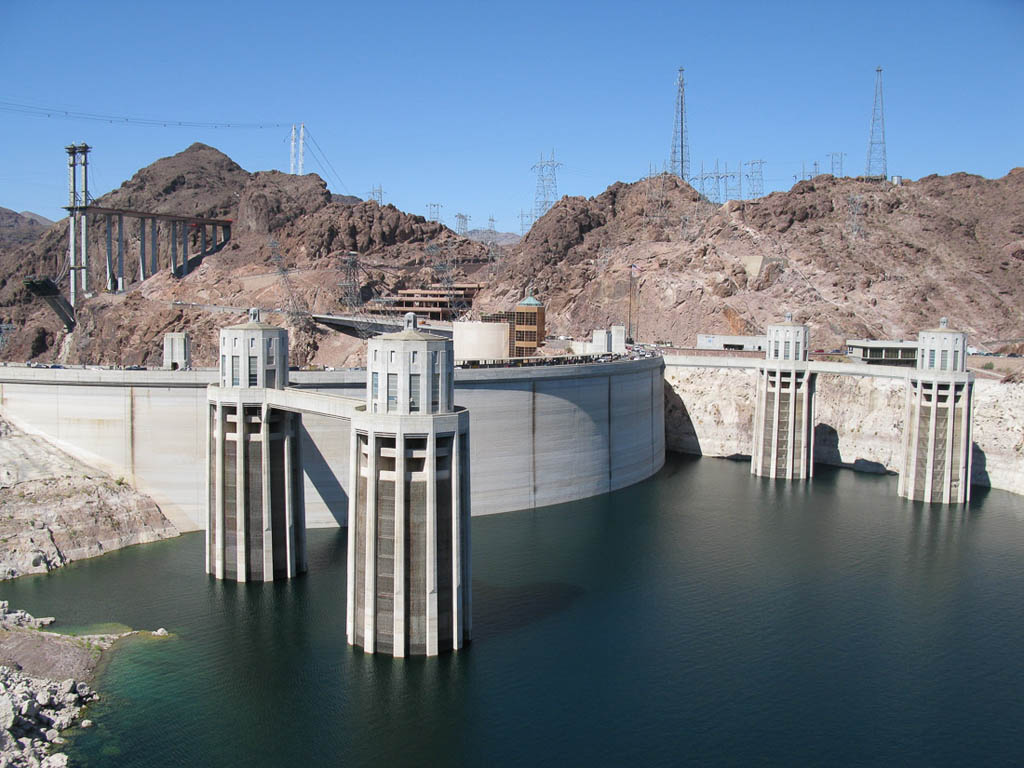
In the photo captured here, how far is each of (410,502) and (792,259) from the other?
9745 centimetres

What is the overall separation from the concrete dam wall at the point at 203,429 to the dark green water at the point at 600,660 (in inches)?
154

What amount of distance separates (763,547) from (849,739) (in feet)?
82.6

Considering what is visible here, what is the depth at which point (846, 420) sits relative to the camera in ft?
297

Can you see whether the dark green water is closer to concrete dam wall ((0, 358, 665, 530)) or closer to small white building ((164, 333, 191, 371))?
concrete dam wall ((0, 358, 665, 530))

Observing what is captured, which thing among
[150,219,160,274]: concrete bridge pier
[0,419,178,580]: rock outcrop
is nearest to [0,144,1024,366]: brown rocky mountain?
[150,219,160,274]: concrete bridge pier

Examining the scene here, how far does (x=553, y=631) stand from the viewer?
44.7 m

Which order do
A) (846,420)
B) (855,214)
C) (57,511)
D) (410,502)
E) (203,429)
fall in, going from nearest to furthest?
(410,502)
(57,511)
(203,429)
(846,420)
(855,214)

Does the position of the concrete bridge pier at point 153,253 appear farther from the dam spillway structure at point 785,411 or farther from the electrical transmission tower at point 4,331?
the dam spillway structure at point 785,411

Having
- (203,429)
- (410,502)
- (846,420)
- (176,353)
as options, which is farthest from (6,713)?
(846,420)

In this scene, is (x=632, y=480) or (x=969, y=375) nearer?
(x=969, y=375)

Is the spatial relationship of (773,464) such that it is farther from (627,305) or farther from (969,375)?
(627,305)

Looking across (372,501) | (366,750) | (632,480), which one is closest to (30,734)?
(366,750)

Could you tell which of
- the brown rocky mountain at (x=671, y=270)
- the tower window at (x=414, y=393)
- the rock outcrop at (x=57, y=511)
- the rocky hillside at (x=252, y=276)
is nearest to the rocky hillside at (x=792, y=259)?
the brown rocky mountain at (x=671, y=270)

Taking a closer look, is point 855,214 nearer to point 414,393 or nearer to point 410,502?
point 414,393
